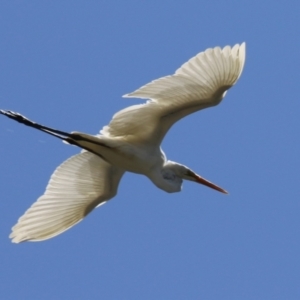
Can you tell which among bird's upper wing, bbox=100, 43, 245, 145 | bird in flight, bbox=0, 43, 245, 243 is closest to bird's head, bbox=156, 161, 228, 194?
bird in flight, bbox=0, 43, 245, 243

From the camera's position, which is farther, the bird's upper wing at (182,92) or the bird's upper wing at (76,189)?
the bird's upper wing at (76,189)

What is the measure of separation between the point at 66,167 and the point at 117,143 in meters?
0.99

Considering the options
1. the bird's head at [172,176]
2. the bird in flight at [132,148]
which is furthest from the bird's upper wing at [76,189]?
the bird's head at [172,176]

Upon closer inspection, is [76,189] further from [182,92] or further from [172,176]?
[182,92]

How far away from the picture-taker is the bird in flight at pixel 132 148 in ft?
32.9

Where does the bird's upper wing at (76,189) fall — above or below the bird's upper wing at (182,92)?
below

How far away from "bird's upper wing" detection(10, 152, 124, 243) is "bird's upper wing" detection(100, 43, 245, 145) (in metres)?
0.83

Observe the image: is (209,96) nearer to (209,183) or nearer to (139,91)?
(139,91)

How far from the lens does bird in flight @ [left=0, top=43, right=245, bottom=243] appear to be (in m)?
10.0

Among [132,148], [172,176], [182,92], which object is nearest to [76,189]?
[132,148]

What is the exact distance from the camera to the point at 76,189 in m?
11.5

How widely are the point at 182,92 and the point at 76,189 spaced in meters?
1.98

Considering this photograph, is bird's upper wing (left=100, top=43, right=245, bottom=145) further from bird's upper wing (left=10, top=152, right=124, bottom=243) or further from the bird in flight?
bird's upper wing (left=10, top=152, right=124, bottom=243)

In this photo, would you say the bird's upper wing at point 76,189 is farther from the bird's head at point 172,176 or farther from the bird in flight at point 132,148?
the bird's head at point 172,176
